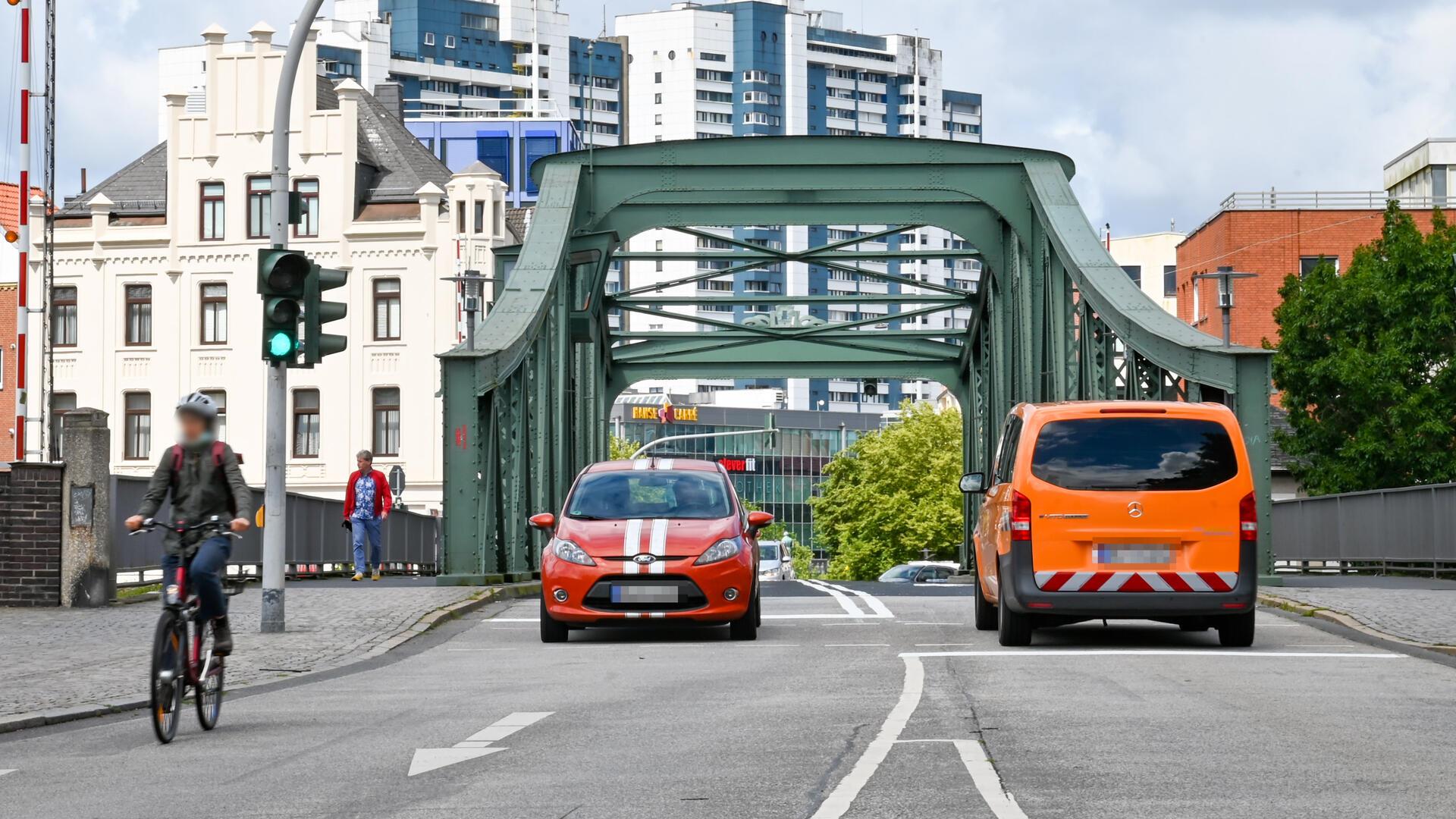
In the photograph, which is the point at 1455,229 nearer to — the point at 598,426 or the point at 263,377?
the point at 598,426

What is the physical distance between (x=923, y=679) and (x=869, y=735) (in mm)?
3109

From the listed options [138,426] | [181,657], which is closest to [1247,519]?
[181,657]

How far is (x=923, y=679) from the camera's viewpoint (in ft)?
40.8

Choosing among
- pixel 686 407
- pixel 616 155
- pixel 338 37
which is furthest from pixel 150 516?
pixel 338 37

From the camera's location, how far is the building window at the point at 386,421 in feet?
198

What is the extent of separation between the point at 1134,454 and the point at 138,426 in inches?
1966

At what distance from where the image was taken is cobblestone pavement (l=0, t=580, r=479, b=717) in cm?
1246

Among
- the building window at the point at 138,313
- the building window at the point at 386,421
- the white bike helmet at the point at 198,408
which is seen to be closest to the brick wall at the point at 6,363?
the building window at the point at 138,313

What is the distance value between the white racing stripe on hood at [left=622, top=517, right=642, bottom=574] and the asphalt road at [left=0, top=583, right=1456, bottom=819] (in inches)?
54.2

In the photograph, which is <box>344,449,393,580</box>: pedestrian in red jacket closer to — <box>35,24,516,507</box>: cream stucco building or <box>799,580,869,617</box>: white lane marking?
<box>799,580,869,617</box>: white lane marking

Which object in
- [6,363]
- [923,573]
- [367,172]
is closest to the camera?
[923,573]

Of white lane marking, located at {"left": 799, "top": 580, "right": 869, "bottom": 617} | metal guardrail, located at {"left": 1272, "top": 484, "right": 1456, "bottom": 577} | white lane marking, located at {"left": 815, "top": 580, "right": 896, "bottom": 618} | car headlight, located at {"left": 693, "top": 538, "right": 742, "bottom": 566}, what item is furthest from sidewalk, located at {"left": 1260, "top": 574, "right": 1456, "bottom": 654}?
car headlight, located at {"left": 693, "top": 538, "right": 742, "bottom": 566}

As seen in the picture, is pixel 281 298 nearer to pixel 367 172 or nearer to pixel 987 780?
pixel 987 780

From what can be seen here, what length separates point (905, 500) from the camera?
86.6 metres
